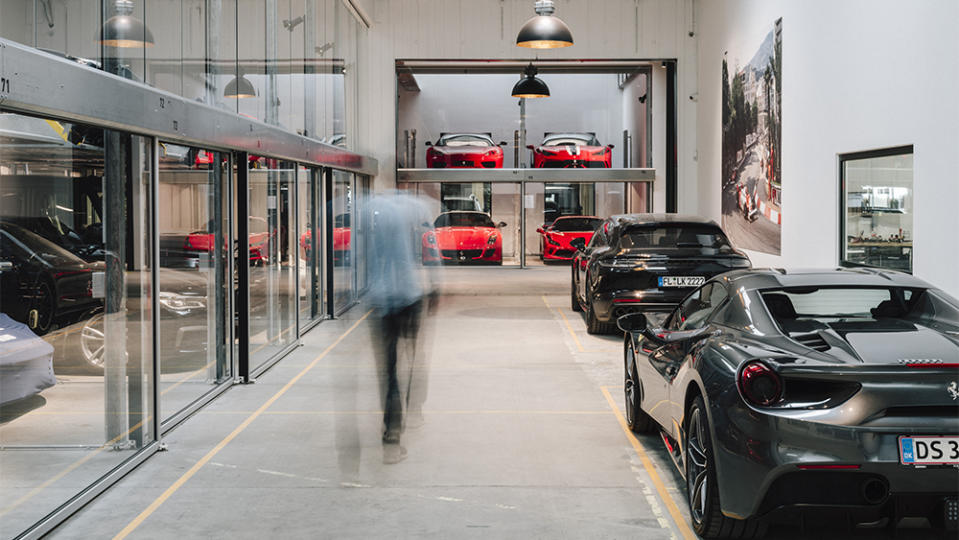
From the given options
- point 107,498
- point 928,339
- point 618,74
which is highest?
point 618,74

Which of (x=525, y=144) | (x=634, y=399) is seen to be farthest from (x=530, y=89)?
→ (x=634, y=399)

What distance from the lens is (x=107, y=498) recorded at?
5.26 m

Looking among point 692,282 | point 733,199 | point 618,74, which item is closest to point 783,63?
point 733,199

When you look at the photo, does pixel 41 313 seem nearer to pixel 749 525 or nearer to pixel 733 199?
pixel 749 525

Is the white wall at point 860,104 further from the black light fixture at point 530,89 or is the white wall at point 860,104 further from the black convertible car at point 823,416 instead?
the black light fixture at point 530,89

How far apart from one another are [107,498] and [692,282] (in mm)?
7148

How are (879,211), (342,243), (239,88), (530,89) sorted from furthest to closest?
(530,89) < (342,243) < (879,211) < (239,88)

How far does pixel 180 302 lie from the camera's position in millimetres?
8320

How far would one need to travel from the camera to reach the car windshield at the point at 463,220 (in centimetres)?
2566

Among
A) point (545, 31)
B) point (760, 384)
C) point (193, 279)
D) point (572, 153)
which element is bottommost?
point (760, 384)

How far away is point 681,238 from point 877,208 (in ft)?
7.10

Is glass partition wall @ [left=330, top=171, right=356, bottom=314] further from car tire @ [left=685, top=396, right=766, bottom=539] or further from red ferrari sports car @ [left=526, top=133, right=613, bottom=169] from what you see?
red ferrari sports car @ [left=526, top=133, right=613, bottom=169]

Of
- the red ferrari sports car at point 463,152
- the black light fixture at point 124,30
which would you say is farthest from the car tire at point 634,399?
the red ferrari sports car at point 463,152

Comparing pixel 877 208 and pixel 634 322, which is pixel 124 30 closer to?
pixel 634 322
